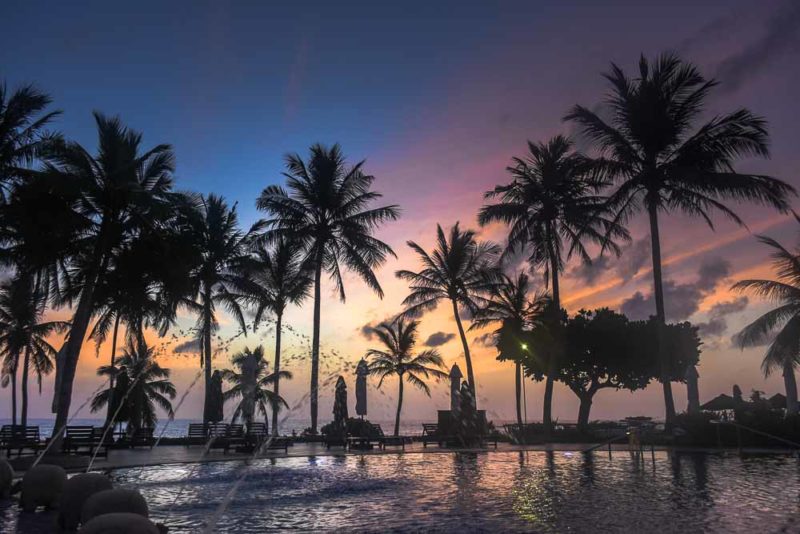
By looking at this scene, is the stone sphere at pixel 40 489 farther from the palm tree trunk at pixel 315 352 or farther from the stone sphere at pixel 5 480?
Answer: the palm tree trunk at pixel 315 352

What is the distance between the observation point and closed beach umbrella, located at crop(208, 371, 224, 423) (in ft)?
108

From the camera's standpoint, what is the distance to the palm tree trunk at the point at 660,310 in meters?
29.8

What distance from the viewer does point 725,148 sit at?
101ft

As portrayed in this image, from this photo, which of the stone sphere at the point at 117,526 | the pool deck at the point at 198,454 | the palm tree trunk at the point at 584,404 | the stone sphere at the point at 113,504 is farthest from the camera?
the palm tree trunk at the point at 584,404

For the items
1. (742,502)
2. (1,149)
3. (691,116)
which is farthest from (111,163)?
(691,116)

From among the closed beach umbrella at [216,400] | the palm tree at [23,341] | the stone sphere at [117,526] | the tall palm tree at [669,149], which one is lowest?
the stone sphere at [117,526]

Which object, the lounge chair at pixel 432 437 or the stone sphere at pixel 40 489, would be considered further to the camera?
the lounge chair at pixel 432 437

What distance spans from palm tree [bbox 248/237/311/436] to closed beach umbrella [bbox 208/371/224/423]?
6.03 m

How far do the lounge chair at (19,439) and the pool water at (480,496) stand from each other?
7.18 metres

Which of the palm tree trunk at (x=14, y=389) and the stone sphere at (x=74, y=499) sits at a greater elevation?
the palm tree trunk at (x=14, y=389)

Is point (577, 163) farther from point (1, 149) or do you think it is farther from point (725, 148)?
point (1, 149)

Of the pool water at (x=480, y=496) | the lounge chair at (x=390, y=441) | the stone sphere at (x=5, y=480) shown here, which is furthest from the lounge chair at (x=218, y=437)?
the stone sphere at (x=5, y=480)

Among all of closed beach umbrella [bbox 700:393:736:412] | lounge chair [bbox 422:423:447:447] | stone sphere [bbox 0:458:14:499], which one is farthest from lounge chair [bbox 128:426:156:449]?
closed beach umbrella [bbox 700:393:736:412]

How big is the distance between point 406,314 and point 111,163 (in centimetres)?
2744
